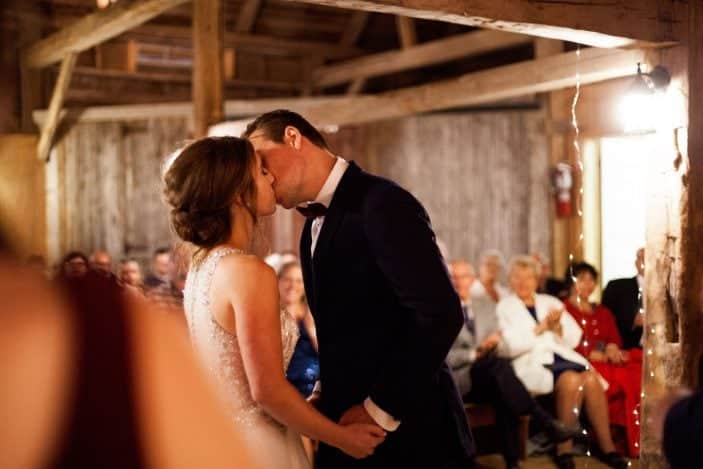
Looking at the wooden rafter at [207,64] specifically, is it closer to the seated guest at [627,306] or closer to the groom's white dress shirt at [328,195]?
the seated guest at [627,306]

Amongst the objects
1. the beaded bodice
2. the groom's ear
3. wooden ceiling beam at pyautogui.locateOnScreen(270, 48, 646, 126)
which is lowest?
the beaded bodice

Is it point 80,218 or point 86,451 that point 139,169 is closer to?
point 80,218

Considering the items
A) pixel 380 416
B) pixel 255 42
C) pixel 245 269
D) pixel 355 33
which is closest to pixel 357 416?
pixel 380 416

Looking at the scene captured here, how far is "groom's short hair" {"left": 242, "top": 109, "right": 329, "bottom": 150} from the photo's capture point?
254 centimetres

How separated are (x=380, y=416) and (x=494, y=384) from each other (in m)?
3.80

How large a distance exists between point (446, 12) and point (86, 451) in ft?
9.51

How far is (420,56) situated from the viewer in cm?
981

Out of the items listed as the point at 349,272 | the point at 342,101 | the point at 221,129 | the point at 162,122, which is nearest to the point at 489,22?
the point at 349,272

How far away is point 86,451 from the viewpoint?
1011 millimetres

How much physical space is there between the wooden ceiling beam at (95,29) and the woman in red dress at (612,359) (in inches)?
136

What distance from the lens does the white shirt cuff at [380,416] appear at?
7.88ft

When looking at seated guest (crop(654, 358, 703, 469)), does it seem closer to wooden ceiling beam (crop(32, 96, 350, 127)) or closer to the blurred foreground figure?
the blurred foreground figure

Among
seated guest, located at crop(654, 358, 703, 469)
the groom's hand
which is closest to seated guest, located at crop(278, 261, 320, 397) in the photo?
the groom's hand

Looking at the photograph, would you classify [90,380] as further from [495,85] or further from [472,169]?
[472,169]
